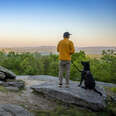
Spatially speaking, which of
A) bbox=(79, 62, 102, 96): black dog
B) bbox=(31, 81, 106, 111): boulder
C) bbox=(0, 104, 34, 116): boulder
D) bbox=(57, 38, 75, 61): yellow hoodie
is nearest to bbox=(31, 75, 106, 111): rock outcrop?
bbox=(31, 81, 106, 111): boulder

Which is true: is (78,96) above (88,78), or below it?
below

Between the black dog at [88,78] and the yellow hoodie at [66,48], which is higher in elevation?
the yellow hoodie at [66,48]

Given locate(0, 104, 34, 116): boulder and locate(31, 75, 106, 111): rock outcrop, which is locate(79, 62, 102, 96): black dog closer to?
locate(31, 75, 106, 111): rock outcrop

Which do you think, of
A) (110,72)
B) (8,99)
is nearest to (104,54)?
(110,72)

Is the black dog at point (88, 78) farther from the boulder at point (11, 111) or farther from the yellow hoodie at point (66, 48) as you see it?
the boulder at point (11, 111)

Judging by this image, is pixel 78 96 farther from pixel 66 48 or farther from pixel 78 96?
pixel 66 48

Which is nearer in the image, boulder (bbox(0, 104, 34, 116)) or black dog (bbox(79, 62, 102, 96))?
boulder (bbox(0, 104, 34, 116))

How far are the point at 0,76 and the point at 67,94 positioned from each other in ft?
17.8

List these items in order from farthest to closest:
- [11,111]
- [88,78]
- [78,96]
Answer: [88,78], [78,96], [11,111]

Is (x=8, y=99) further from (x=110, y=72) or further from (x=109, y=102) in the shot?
(x=110, y=72)

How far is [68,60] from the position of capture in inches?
295

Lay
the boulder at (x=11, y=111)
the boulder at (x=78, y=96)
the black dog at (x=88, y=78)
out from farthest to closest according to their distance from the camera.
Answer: the black dog at (x=88, y=78)
the boulder at (x=78, y=96)
the boulder at (x=11, y=111)

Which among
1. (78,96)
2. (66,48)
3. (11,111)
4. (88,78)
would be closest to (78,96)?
(78,96)

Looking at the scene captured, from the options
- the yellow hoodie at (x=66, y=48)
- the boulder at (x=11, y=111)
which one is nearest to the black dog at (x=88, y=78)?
the yellow hoodie at (x=66, y=48)
